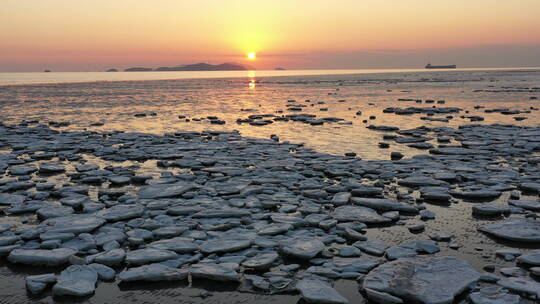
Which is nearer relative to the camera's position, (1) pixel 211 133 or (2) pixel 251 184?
(2) pixel 251 184

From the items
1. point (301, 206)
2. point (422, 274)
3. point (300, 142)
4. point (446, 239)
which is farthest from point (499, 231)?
point (300, 142)

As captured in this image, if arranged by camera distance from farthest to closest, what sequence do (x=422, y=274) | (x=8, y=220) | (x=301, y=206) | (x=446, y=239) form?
(x=301, y=206) → (x=8, y=220) → (x=446, y=239) → (x=422, y=274)

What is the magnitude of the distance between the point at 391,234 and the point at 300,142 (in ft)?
23.2

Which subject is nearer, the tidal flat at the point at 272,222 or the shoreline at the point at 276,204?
the tidal flat at the point at 272,222

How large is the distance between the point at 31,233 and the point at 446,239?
469 centimetres

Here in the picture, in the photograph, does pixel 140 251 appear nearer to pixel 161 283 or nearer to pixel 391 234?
pixel 161 283

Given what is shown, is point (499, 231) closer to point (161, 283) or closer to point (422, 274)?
point (422, 274)

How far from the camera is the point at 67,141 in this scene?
40.5ft

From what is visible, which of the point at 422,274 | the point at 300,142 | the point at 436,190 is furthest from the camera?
the point at 300,142

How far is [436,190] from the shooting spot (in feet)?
22.9

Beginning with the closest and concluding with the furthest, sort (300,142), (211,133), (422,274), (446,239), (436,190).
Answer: (422,274) < (446,239) < (436,190) < (300,142) < (211,133)

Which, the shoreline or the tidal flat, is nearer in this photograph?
the tidal flat

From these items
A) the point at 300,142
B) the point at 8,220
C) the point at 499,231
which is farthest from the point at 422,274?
the point at 300,142

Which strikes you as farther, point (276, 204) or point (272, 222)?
point (276, 204)
